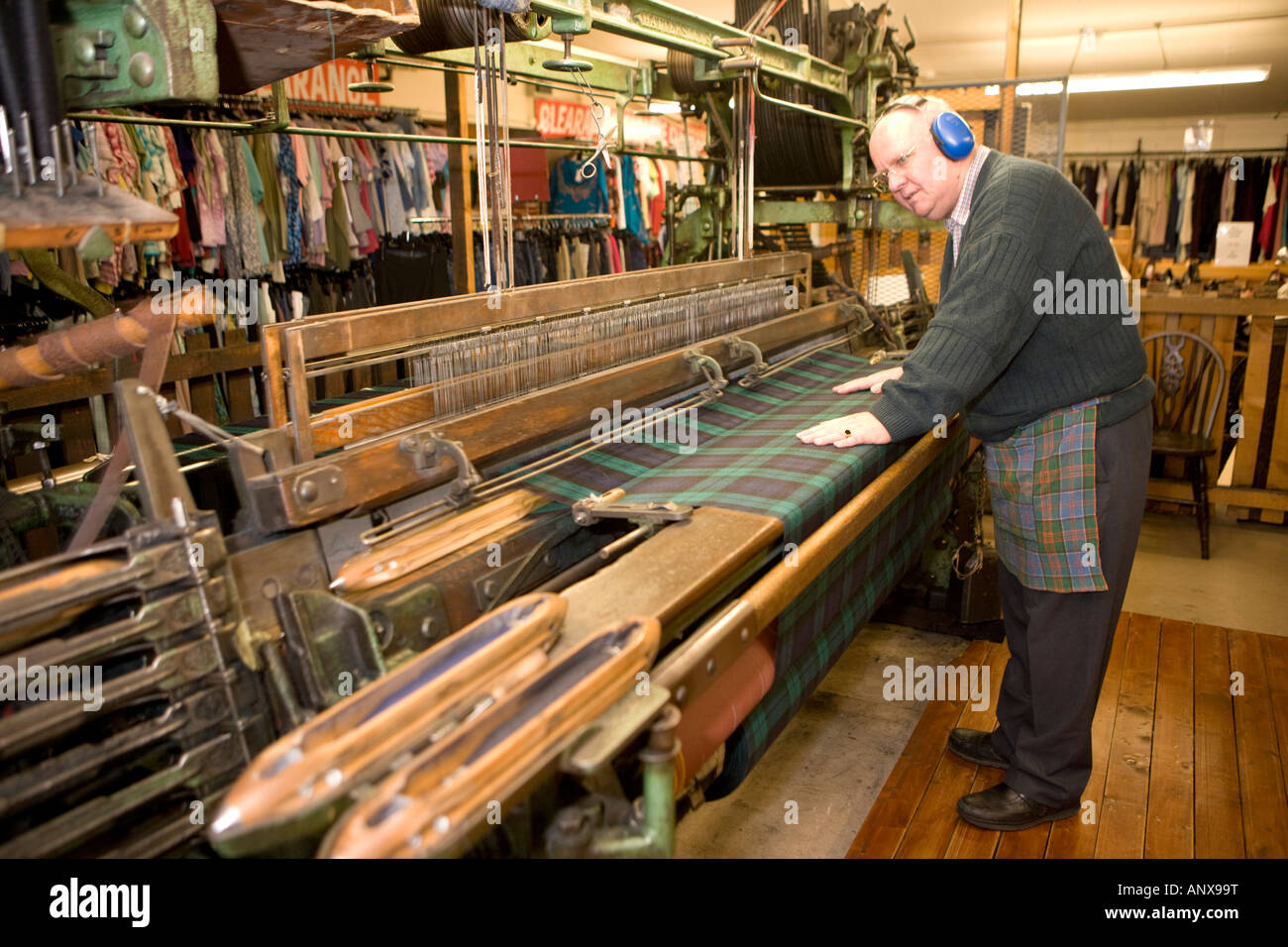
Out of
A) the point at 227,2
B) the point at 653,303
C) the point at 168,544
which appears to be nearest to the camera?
the point at 168,544

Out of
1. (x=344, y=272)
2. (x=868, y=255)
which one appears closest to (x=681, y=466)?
(x=868, y=255)

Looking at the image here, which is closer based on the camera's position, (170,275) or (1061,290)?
(1061,290)

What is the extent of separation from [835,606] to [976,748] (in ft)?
2.82

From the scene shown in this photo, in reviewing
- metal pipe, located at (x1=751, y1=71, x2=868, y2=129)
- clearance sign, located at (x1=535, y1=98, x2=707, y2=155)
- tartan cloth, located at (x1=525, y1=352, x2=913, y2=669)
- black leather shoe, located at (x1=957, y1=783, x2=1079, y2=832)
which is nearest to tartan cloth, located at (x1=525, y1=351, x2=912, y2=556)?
tartan cloth, located at (x1=525, y1=352, x2=913, y2=669)

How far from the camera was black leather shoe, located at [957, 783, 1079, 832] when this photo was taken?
2.64 m

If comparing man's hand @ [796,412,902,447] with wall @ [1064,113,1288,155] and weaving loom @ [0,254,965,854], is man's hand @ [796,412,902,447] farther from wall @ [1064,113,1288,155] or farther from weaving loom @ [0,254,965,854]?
wall @ [1064,113,1288,155]

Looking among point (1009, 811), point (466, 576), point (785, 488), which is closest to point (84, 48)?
point (466, 576)

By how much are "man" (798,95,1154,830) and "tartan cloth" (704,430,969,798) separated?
0.37 meters

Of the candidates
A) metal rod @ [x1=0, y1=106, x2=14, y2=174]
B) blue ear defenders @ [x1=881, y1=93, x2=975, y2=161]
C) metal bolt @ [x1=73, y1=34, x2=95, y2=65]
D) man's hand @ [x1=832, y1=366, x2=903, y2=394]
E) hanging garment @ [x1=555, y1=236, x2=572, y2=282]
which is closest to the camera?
metal rod @ [x1=0, y1=106, x2=14, y2=174]

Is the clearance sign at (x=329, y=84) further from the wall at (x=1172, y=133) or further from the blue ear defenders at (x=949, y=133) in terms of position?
the wall at (x=1172, y=133)
